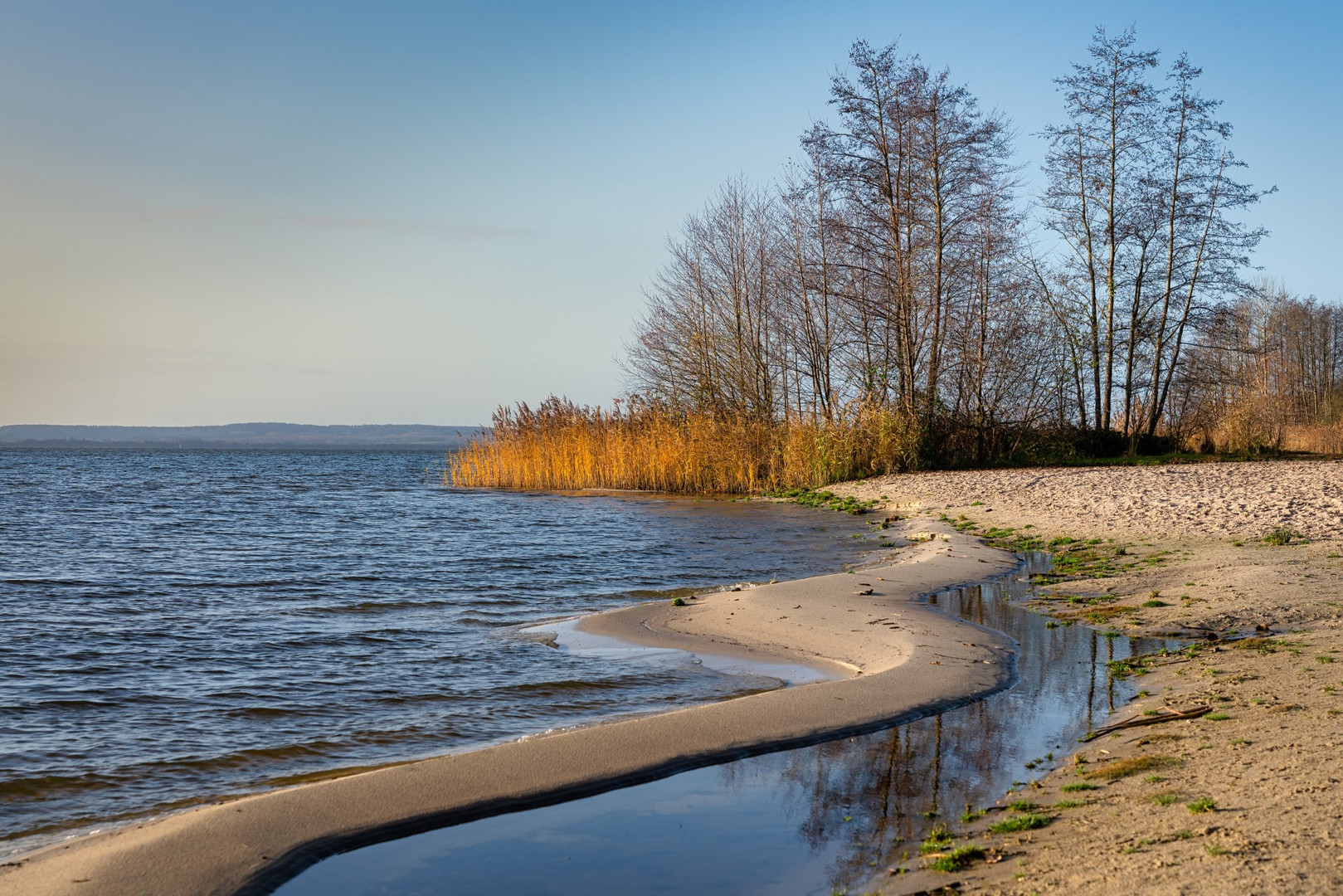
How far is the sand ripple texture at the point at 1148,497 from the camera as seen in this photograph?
13016 millimetres

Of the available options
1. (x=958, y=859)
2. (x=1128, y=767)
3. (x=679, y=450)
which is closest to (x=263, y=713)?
(x=958, y=859)

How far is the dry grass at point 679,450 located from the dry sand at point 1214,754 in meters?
11.8

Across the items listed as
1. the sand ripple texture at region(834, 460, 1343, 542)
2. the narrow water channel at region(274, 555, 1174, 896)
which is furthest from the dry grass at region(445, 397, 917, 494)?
the narrow water channel at region(274, 555, 1174, 896)

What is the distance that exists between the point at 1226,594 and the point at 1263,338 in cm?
3584

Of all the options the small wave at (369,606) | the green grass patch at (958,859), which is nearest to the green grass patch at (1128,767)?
the green grass patch at (958,859)

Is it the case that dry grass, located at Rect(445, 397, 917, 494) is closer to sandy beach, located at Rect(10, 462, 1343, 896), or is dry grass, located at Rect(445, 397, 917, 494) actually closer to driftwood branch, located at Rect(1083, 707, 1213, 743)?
sandy beach, located at Rect(10, 462, 1343, 896)

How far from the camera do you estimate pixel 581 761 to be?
5457mm

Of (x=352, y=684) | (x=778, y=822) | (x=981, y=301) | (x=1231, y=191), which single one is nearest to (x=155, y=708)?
(x=352, y=684)

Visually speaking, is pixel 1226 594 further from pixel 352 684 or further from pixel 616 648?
pixel 352 684

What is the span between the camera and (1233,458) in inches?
944

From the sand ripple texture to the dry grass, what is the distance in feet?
5.37

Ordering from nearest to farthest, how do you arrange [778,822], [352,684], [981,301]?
[778,822] → [352,684] → [981,301]

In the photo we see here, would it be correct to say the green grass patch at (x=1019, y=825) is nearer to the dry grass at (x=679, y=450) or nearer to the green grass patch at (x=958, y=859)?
the green grass patch at (x=958, y=859)

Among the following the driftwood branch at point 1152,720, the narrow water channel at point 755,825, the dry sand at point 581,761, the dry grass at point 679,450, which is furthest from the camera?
the dry grass at point 679,450
